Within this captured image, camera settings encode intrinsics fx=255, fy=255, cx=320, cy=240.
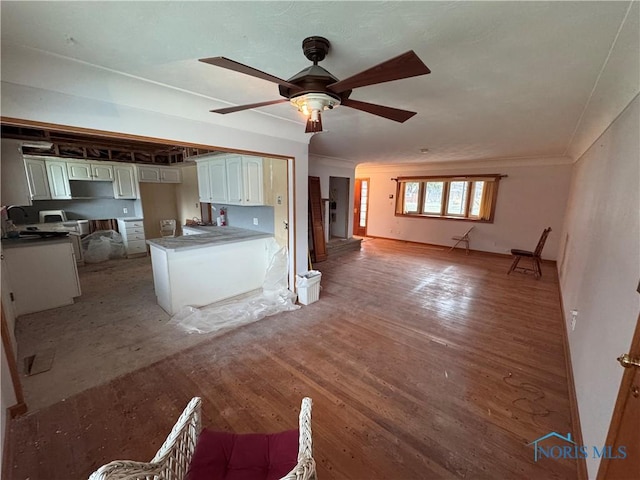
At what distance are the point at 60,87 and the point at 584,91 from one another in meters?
3.75

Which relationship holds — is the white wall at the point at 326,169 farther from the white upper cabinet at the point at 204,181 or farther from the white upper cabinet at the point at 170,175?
the white upper cabinet at the point at 170,175

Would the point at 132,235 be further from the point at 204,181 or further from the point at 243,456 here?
the point at 243,456

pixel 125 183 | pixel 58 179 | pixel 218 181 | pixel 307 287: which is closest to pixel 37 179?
pixel 58 179

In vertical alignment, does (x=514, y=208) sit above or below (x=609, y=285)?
above

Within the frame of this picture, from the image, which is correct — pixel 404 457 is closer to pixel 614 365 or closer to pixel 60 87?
pixel 614 365

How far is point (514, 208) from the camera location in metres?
5.93

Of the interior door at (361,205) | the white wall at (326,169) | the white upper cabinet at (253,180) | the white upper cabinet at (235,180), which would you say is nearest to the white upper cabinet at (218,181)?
the white upper cabinet at (235,180)

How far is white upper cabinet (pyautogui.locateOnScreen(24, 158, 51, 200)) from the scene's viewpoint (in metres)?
4.56

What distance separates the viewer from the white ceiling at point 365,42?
44.2 inches

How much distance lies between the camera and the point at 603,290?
168cm

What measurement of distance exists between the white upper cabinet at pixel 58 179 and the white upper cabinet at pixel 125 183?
748 mm

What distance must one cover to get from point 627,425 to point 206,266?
3.49 metres

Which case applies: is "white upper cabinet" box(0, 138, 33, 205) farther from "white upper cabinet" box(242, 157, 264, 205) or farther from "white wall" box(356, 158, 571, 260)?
→ "white wall" box(356, 158, 571, 260)

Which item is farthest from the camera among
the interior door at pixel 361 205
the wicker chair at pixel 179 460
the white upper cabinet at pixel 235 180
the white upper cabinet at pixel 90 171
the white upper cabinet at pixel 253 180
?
the interior door at pixel 361 205
